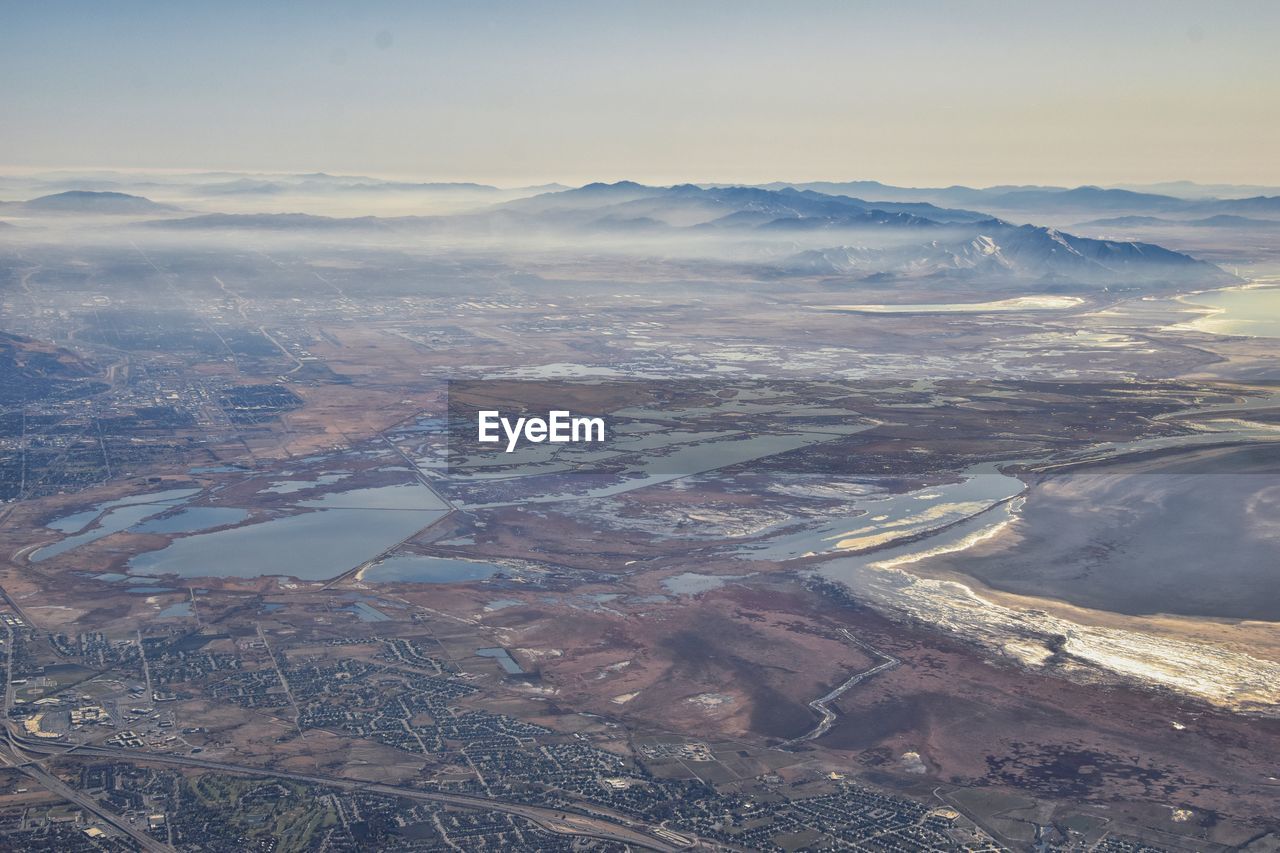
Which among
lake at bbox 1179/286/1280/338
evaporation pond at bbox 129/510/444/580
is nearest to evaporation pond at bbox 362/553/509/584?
evaporation pond at bbox 129/510/444/580

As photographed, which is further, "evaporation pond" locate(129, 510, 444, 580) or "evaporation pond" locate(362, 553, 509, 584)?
"evaporation pond" locate(129, 510, 444, 580)

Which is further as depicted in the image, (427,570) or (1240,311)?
(1240,311)

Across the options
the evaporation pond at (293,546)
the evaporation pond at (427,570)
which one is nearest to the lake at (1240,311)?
the evaporation pond at (293,546)

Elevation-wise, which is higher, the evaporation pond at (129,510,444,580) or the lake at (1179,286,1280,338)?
the lake at (1179,286,1280,338)

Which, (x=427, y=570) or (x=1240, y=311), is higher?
(x=1240, y=311)

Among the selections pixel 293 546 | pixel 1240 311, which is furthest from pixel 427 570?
pixel 1240 311

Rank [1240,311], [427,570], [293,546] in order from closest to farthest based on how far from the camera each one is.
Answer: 1. [427,570]
2. [293,546]
3. [1240,311]

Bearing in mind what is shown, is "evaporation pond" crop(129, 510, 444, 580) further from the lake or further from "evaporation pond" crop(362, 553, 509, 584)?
the lake

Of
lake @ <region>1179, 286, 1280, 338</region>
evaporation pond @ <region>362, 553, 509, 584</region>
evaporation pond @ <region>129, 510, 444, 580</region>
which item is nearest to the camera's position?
evaporation pond @ <region>362, 553, 509, 584</region>

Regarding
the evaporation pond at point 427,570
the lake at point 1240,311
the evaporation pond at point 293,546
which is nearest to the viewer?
the evaporation pond at point 427,570

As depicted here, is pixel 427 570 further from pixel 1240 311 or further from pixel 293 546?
pixel 1240 311

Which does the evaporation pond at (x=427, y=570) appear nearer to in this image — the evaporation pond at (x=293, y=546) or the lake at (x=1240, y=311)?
the evaporation pond at (x=293, y=546)

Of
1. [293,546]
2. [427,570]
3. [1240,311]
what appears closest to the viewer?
[427,570]
